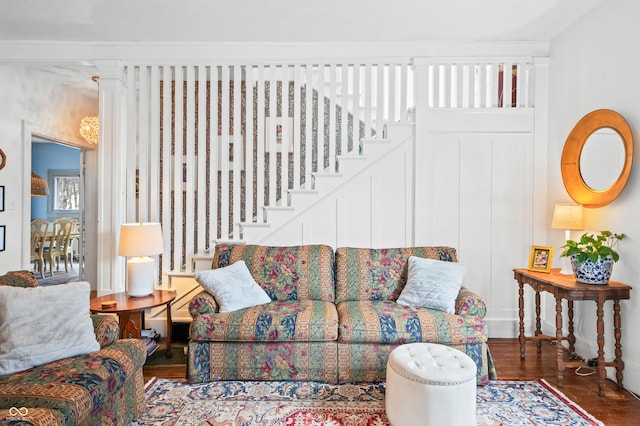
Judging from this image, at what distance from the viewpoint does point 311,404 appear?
238 centimetres

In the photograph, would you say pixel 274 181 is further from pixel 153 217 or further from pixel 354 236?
pixel 153 217

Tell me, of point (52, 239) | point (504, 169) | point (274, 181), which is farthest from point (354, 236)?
point (52, 239)

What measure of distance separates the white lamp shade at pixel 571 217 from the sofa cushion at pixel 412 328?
3.56 feet

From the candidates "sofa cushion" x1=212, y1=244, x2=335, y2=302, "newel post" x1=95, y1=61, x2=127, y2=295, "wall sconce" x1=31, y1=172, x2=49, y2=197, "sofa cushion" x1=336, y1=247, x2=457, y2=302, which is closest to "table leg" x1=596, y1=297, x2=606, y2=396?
"sofa cushion" x1=336, y1=247, x2=457, y2=302

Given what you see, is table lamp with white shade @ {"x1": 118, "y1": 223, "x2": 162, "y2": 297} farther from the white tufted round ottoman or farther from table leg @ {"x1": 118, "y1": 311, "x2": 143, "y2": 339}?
the white tufted round ottoman

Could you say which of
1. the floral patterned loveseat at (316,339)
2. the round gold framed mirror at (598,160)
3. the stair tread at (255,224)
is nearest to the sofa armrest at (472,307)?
the floral patterned loveseat at (316,339)

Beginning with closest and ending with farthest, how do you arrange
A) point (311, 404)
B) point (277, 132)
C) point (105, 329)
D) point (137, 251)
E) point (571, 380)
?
point (105, 329) → point (311, 404) → point (571, 380) → point (137, 251) → point (277, 132)

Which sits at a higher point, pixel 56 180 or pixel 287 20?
pixel 287 20

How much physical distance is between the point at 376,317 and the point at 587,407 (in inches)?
55.1

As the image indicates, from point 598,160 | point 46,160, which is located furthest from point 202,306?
point 46,160

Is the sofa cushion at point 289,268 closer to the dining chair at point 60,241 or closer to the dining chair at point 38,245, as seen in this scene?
the dining chair at point 38,245

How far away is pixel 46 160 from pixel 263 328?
8195 mm

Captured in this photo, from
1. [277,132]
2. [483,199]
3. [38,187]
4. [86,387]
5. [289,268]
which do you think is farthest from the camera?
[38,187]

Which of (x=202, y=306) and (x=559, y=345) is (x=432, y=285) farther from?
(x=202, y=306)
